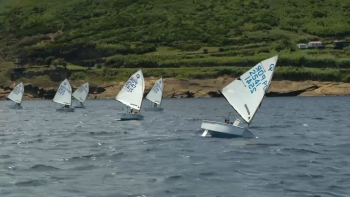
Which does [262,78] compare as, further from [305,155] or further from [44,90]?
[44,90]

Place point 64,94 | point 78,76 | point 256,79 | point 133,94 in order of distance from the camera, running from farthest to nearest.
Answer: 1. point 78,76
2. point 64,94
3. point 133,94
4. point 256,79

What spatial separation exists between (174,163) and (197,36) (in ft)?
432

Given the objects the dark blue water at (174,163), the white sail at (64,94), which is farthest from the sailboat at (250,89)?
the white sail at (64,94)

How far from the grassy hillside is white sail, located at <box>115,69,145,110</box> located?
72753mm

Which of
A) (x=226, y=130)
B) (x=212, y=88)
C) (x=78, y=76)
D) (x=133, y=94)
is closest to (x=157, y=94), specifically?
(x=133, y=94)

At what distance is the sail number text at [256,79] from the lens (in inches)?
1807

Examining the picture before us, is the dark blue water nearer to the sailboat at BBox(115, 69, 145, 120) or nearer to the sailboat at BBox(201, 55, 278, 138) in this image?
the sailboat at BBox(201, 55, 278, 138)

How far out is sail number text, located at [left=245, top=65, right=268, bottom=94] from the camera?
45.9 m

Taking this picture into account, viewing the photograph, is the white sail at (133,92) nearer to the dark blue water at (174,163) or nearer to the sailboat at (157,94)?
the dark blue water at (174,163)

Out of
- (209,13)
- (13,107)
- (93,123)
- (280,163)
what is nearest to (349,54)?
(209,13)

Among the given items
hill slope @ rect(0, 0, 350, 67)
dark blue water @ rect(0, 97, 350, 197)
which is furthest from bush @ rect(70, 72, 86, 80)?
dark blue water @ rect(0, 97, 350, 197)

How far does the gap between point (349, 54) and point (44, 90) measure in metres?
63.7

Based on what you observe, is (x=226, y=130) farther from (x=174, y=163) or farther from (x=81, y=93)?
(x=81, y=93)

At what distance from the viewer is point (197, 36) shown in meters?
165
